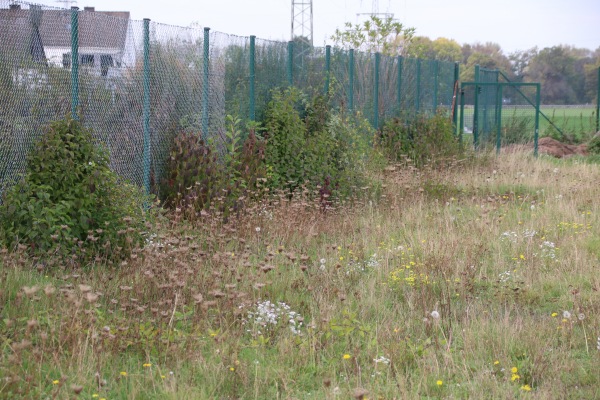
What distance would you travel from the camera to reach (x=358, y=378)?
450 centimetres

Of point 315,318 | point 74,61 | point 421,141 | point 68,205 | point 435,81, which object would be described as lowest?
point 315,318

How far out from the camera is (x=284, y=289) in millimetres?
6227

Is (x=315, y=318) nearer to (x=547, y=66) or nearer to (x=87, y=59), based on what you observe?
(x=87, y=59)

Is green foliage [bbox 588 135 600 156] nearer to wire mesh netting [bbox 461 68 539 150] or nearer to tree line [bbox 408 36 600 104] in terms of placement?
wire mesh netting [bbox 461 68 539 150]

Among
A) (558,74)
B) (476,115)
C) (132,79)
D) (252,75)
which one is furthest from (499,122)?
(558,74)

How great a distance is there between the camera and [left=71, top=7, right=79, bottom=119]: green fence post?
7395 mm

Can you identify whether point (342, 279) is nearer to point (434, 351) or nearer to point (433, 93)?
point (434, 351)

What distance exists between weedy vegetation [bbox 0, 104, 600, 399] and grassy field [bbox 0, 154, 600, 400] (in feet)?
0.06

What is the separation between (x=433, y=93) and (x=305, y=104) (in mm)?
8508

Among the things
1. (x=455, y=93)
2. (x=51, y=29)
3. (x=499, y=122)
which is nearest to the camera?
(x=51, y=29)

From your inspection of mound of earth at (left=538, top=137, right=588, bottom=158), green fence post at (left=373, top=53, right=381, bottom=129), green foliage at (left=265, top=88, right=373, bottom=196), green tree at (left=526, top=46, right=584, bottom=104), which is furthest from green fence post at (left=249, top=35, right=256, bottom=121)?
green tree at (left=526, top=46, right=584, bottom=104)

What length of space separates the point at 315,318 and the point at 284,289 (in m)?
0.72

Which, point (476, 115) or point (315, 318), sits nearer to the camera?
point (315, 318)

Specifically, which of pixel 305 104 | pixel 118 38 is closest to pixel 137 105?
pixel 118 38
